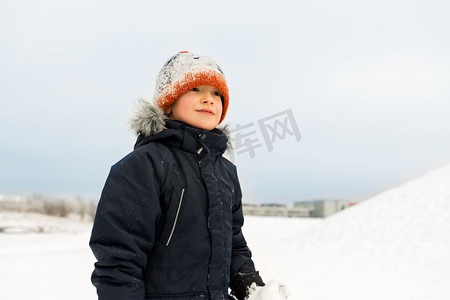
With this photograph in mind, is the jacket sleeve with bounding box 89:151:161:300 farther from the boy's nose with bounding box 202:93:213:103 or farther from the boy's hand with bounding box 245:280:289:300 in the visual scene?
the boy's hand with bounding box 245:280:289:300

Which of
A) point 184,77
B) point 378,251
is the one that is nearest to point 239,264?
point 184,77

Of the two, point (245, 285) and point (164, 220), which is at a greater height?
point (164, 220)

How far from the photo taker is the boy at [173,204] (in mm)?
1878

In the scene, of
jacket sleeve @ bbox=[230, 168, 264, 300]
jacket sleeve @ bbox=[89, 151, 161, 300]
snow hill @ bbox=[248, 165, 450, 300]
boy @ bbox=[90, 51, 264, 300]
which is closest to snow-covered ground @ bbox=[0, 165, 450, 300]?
snow hill @ bbox=[248, 165, 450, 300]

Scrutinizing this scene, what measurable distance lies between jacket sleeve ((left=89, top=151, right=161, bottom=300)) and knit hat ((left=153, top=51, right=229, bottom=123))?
0.43m

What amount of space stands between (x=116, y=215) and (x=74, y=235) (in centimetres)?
1650

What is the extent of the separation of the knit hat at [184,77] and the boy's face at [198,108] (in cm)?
4

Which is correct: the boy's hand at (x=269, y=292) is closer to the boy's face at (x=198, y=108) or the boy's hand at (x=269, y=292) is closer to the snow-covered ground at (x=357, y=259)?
the boy's face at (x=198, y=108)

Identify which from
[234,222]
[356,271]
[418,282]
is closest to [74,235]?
[356,271]

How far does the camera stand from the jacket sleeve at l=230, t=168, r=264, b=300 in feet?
7.93

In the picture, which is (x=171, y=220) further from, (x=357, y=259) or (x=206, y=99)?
(x=357, y=259)

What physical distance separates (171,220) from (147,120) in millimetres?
550

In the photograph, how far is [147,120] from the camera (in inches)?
87.5

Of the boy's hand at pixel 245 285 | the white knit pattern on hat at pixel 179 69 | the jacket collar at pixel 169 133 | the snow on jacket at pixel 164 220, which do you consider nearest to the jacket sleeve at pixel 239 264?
the boy's hand at pixel 245 285
